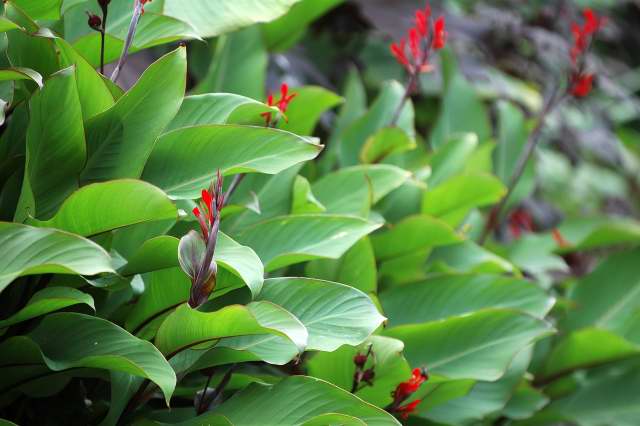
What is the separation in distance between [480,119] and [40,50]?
1618 mm

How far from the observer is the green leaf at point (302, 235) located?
130 centimetres

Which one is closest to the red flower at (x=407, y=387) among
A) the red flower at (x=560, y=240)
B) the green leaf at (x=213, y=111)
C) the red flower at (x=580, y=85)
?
the green leaf at (x=213, y=111)

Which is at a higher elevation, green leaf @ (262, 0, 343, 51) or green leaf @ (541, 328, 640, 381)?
green leaf @ (262, 0, 343, 51)

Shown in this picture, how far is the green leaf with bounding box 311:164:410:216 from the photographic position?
5.24ft

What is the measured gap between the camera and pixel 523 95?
3.13 m

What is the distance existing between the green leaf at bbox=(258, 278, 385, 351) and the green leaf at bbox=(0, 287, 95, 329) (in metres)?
0.29

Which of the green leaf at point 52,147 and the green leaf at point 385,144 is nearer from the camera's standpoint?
the green leaf at point 52,147

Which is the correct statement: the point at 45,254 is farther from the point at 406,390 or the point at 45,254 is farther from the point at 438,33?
the point at 438,33

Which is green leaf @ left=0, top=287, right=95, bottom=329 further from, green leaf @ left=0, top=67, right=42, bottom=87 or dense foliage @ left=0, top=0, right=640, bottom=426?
green leaf @ left=0, top=67, right=42, bottom=87

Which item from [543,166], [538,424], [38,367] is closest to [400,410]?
[38,367]

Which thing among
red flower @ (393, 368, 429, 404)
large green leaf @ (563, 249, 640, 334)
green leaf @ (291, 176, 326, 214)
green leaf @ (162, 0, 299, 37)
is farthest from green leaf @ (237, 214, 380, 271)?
large green leaf @ (563, 249, 640, 334)

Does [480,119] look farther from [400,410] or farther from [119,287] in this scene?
[119,287]

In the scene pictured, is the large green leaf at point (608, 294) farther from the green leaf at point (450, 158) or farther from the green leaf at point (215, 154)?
the green leaf at point (215, 154)

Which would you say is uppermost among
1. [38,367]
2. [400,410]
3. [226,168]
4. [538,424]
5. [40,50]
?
[40,50]
